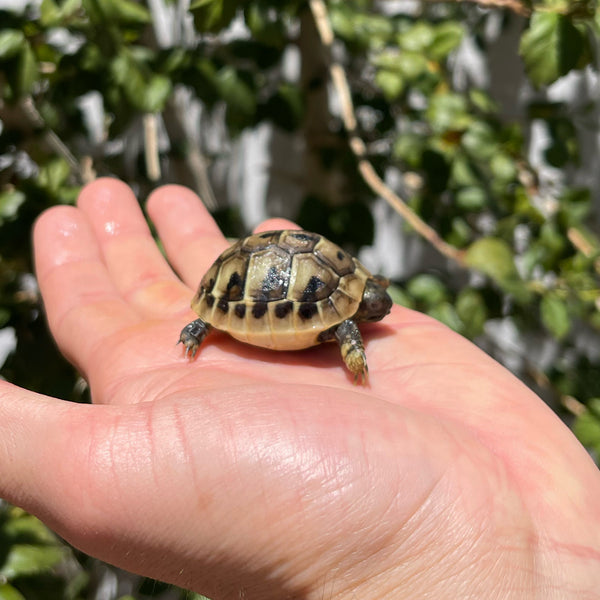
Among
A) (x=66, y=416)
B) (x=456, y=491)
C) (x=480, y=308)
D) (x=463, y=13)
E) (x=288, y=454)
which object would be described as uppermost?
(x=463, y=13)

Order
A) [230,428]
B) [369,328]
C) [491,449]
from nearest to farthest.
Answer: [230,428] → [491,449] → [369,328]

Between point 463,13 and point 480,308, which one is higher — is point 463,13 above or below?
above

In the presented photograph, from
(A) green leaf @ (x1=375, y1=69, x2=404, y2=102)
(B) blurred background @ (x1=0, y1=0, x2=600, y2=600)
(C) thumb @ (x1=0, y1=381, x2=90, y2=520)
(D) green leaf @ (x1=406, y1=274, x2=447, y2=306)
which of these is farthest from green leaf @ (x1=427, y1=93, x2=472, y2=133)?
(C) thumb @ (x1=0, y1=381, x2=90, y2=520)

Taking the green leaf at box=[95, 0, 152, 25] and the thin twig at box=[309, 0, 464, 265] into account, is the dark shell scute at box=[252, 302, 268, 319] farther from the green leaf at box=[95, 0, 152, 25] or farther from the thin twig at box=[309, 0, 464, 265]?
the green leaf at box=[95, 0, 152, 25]

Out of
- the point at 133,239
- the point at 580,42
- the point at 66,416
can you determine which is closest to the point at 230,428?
the point at 66,416

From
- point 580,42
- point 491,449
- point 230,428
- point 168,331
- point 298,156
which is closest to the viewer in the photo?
point 230,428

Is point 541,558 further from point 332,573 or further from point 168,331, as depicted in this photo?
point 168,331

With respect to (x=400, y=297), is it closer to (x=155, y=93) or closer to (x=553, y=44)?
(x=553, y=44)
